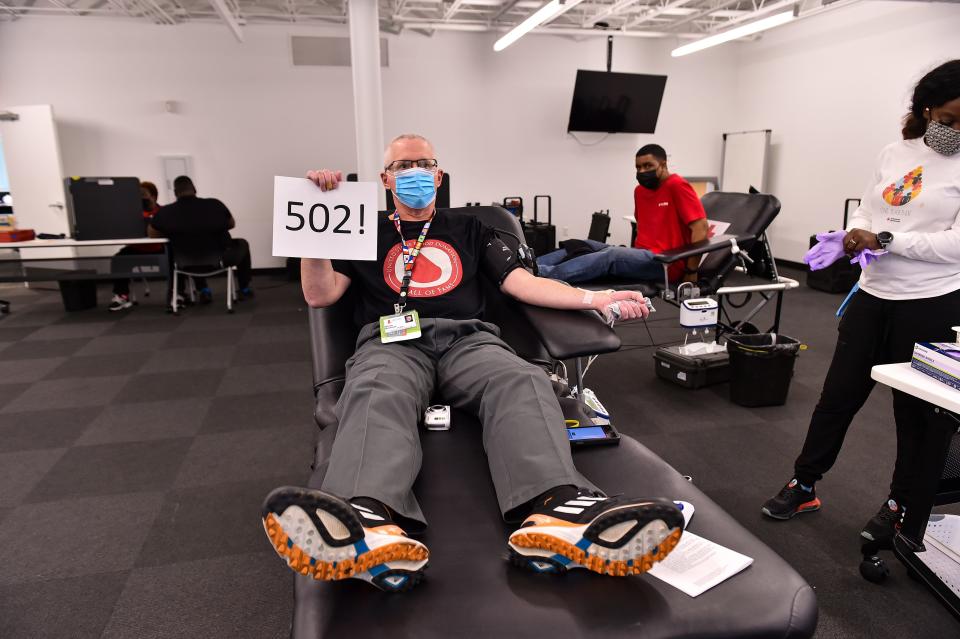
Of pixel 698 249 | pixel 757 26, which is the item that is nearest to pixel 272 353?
pixel 698 249

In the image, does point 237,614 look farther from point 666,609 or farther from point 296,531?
point 666,609

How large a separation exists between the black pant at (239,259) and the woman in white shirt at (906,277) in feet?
15.0

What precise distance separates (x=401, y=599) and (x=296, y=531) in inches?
7.7

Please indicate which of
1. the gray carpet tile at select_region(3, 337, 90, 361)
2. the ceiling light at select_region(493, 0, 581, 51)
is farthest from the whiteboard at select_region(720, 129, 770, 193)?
the gray carpet tile at select_region(3, 337, 90, 361)

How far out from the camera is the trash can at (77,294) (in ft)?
16.7

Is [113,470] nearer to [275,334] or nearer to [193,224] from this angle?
[275,334]

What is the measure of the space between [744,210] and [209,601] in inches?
125

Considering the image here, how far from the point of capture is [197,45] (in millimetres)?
6371

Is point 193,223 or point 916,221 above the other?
point 916,221

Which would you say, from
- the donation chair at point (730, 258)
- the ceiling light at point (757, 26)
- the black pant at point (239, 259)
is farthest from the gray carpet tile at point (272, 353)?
the ceiling light at point (757, 26)

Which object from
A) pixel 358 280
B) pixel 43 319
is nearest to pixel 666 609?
pixel 358 280

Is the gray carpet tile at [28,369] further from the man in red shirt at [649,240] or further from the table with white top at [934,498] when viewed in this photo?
the table with white top at [934,498]

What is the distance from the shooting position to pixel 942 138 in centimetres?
150

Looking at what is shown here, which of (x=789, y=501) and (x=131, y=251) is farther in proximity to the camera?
(x=131, y=251)
